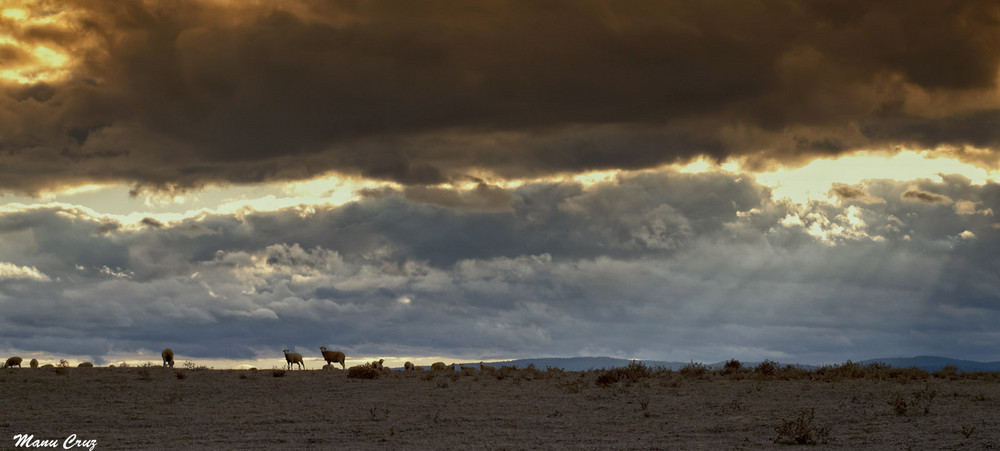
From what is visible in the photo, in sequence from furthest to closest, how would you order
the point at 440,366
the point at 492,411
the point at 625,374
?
the point at 440,366 → the point at 625,374 → the point at 492,411

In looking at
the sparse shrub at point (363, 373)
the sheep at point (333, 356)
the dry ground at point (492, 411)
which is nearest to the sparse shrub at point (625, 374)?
the dry ground at point (492, 411)

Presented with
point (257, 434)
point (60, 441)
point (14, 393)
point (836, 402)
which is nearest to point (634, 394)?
point (836, 402)

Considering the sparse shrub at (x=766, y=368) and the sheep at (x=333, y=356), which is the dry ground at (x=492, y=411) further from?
the sheep at (x=333, y=356)

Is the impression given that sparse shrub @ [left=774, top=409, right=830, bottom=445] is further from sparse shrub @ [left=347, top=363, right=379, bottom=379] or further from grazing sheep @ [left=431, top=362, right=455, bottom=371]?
grazing sheep @ [left=431, top=362, right=455, bottom=371]

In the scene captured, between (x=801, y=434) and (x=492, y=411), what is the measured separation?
11.6 m

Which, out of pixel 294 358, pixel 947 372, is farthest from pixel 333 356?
pixel 947 372

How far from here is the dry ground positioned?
89.8 ft

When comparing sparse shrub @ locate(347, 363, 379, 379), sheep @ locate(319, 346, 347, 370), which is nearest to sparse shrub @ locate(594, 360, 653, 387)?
sparse shrub @ locate(347, 363, 379, 379)

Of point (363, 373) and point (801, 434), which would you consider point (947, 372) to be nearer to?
point (801, 434)

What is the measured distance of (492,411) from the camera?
33.8 m

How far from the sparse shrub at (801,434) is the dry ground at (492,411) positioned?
0.08 metres

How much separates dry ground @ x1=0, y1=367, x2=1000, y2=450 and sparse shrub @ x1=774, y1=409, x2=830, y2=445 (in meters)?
0.08

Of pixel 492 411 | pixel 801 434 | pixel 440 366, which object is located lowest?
pixel 801 434

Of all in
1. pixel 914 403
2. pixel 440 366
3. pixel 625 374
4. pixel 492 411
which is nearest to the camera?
pixel 914 403
